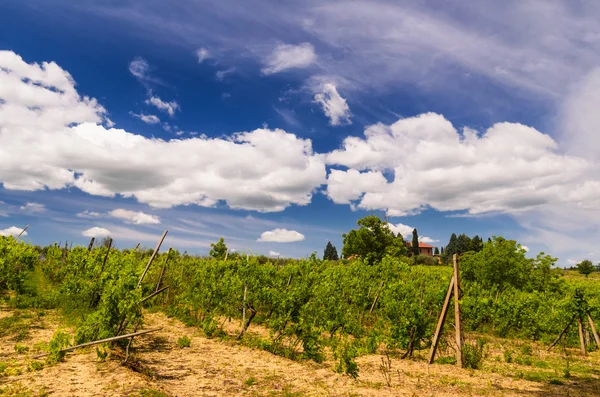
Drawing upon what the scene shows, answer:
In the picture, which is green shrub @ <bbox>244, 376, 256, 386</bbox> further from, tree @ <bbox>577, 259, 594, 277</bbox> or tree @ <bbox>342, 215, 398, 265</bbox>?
tree @ <bbox>577, 259, 594, 277</bbox>

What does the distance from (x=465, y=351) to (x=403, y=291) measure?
122 inches

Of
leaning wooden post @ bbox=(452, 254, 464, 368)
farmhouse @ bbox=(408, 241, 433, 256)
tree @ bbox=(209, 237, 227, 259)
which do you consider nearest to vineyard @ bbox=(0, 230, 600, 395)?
leaning wooden post @ bbox=(452, 254, 464, 368)

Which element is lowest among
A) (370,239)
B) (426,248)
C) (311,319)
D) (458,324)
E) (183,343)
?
(183,343)

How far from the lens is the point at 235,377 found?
7473 millimetres

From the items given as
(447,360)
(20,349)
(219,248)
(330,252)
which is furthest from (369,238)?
(330,252)

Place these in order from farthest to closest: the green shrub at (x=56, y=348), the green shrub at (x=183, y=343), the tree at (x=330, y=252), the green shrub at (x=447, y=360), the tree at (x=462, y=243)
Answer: the tree at (x=330, y=252)
the tree at (x=462, y=243)
the green shrub at (x=183, y=343)
the green shrub at (x=447, y=360)
the green shrub at (x=56, y=348)

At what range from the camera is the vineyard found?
8.00m

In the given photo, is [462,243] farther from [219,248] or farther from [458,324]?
[458,324]

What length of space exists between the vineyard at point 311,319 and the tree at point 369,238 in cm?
2297

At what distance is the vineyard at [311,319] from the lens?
800cm

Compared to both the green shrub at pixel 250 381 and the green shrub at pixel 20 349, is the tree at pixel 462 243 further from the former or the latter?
the green shrub at pixel 20 349

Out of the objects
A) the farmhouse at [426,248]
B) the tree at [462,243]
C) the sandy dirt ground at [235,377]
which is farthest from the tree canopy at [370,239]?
the farmhouse at [426,248]

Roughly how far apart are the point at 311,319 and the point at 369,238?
34290 mm

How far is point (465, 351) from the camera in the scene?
9.27 metres
